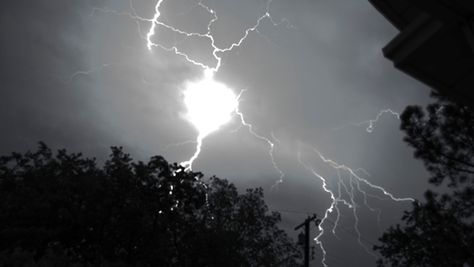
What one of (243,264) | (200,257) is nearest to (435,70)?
(200,257)

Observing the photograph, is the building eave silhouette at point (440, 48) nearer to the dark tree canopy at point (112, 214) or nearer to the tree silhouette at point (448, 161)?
the tree silhouette at point (448, 161)

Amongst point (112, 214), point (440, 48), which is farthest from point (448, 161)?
point (112, 214)

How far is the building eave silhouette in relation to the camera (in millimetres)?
1713

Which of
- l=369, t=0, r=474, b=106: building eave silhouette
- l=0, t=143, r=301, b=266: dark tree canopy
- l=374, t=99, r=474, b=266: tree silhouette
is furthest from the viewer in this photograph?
l=0, t=143, r=301, b=266: dark tree canopy

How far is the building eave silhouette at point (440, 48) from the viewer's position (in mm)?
1713

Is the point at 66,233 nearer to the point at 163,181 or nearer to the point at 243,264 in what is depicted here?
the point at 163,181

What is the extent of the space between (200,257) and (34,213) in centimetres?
1000

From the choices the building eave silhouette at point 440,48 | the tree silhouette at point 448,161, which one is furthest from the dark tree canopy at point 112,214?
the building eave silhouette at point 440,48

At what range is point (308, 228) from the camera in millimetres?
20094

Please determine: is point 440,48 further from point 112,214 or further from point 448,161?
point 112,214

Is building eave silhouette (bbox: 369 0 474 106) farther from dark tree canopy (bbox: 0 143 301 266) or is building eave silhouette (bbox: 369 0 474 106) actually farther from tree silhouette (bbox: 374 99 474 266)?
dark tree canopy (bbox: 0 143 301 266)

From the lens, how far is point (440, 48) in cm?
192

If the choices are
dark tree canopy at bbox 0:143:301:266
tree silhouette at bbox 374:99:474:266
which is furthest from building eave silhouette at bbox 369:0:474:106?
dark tree canopy at bbox 0:143:301:266

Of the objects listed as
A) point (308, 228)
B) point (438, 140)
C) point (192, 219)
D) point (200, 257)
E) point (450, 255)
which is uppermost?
point (192, 219)
